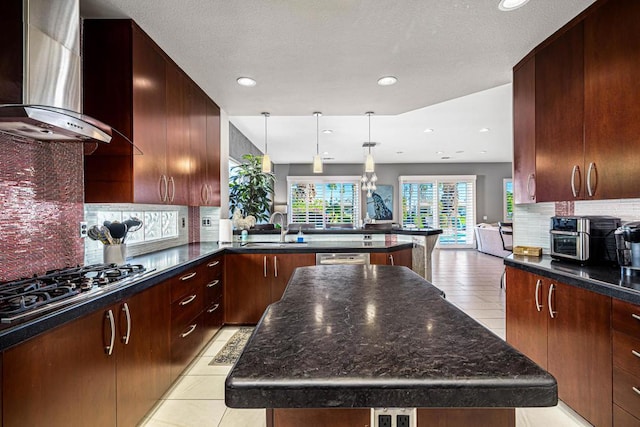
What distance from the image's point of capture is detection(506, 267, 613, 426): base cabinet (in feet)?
5.50

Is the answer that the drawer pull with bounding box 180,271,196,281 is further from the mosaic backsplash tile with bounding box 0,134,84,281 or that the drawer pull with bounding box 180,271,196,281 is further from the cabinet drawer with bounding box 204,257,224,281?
the mosaic backsplash tile with bounding box 0,134,84,281

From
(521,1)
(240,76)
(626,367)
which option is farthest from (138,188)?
(626,367)

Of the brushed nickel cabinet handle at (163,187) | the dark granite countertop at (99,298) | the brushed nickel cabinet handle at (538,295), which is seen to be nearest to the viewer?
the dark granite countertop at (99,298)

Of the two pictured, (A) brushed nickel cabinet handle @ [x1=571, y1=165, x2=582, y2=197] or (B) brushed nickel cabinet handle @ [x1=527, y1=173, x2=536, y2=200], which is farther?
(B) brushed nickel cabinet handle @ [x1=527, y1=173, x2=536, y2=200]

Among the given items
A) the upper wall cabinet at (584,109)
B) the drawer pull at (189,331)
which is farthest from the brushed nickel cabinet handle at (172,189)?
the upper wall cabinet at (584,109)

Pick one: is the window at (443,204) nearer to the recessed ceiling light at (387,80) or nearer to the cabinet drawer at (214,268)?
the recessed ceiling light at (387,80)

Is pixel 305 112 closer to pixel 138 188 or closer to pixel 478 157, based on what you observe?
pixel 138 188

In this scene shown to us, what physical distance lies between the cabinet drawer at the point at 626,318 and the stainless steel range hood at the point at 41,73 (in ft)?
8.76

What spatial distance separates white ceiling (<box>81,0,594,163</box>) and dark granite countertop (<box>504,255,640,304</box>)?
155 centimetres

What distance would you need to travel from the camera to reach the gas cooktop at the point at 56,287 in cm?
118

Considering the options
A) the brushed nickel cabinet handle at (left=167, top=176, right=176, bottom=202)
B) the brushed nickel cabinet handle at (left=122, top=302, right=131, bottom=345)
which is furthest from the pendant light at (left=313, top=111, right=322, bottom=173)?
the brushed nickel cabinet handle at (left=122, top=302, right=131, bottom=345)

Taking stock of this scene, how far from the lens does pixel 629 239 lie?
1.76 m

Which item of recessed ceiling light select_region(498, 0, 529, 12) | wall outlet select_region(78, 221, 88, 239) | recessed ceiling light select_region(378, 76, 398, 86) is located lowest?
wall outlet select_region(78, 221, 88, 239)

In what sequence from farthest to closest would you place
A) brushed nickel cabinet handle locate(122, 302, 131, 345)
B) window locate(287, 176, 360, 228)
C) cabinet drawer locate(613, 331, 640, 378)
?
1. window locate(287, 176, 360, 228)
2. brushed nickel cabinet handle locate(122, 302, 131, 345)
3. cabinet drawer locate(613, 331, 640, 378)
